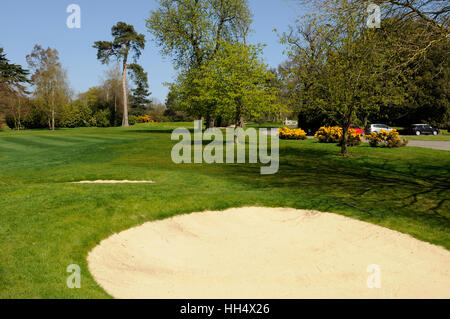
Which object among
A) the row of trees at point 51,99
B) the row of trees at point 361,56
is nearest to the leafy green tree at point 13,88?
the row of trees at point 51,99

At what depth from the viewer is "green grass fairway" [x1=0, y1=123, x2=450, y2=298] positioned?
6832 millimetres

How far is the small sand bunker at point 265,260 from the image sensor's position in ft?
20.7

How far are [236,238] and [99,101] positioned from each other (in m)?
71.6

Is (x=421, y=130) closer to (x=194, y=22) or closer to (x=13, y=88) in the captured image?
(x=194, y=22)

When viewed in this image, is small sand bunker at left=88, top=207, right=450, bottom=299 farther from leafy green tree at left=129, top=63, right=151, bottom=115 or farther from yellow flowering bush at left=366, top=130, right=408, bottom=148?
leafy green tree at left=129, top=63, right=151, bottom=115

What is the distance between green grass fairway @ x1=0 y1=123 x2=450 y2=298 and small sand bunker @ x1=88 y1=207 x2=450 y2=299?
0.55 metres

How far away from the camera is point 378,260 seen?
7.57m

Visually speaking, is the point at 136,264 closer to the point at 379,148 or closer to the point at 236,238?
the point at 236,238

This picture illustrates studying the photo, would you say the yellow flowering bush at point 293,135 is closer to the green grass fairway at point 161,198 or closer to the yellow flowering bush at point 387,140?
the yellow flowering bush at point 387,140

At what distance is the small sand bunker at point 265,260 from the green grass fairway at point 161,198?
0.55 m

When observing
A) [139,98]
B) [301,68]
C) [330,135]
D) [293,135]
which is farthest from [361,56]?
[139,98]

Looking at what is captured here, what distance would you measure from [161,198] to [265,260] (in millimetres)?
4789

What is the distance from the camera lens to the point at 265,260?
24.8 ft

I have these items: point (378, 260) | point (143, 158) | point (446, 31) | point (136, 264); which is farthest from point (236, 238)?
point (143, 158)
